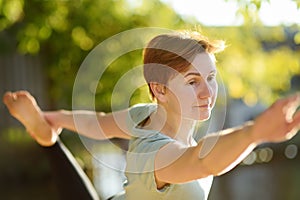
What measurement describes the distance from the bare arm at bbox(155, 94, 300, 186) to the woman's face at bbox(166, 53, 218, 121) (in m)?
0.10

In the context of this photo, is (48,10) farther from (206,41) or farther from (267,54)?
(206,41)

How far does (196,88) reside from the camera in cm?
169

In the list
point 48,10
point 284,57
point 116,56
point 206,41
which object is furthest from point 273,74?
point 206,41

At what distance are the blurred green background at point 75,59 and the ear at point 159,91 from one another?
1.91 metres

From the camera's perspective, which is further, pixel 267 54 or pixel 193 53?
pixel 267 54

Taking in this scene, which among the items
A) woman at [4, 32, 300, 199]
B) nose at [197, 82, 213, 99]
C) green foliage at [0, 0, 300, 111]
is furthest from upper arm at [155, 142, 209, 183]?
green foliage at [0, 0, 300, 111]

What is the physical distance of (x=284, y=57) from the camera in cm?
537

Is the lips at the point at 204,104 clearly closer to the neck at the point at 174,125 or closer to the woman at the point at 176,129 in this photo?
the woman at the point at 176,129

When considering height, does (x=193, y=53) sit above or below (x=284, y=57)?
above

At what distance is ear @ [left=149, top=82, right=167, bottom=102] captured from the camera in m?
1.81

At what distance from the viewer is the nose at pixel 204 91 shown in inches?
65.9

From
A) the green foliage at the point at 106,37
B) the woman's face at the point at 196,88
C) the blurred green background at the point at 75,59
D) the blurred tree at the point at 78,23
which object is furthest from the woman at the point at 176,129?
the blurred tree at the point at 78,23

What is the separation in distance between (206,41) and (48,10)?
10.2ft

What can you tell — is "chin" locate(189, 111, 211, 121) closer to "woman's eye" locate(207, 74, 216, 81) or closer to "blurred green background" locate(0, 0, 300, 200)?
"woman's eye" locate(207, 74, 216, 81)
